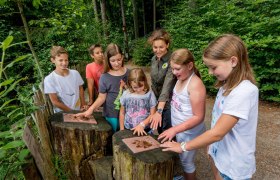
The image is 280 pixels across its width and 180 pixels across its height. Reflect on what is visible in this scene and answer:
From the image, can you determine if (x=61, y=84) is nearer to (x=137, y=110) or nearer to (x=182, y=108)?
(x=137, y=110)

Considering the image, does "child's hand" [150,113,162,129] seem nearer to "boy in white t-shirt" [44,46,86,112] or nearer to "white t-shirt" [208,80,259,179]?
"white t-shirt" [208,80,259,179]

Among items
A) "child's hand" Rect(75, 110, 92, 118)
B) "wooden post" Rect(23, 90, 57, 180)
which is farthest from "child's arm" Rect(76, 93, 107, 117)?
"wooden post" Rect(23, 90, 57, 180)

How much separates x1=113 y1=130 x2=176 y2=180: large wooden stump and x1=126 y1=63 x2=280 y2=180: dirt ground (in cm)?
138

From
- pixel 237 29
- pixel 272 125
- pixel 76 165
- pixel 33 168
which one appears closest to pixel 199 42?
pixel 237 29

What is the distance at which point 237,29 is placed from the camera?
246 inches

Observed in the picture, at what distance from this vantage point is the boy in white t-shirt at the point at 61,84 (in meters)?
3.35

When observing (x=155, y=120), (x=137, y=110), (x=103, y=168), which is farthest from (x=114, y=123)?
(x=155, y=120)

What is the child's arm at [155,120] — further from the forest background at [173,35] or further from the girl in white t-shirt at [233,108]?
the forest background at [173,35]

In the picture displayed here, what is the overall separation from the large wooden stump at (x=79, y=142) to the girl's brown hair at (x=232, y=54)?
1559 millimetres

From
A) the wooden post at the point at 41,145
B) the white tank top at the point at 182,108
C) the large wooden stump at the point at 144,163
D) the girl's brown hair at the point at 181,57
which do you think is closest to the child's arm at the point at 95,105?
the wooden post at the point at 41,145

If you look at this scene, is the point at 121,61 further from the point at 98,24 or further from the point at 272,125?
the point at 98,24

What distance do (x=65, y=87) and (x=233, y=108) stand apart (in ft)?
8.24

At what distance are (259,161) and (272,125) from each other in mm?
1464

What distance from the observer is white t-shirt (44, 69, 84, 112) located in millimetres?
3342
